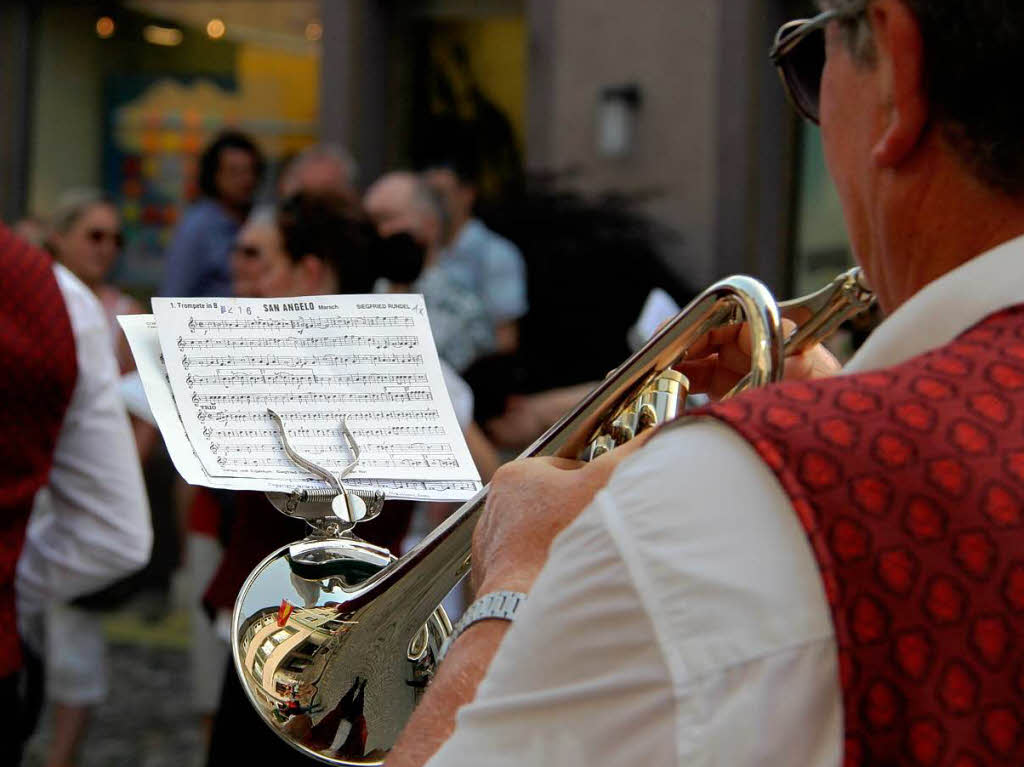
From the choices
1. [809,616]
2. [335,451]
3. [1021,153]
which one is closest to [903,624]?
[809,616]

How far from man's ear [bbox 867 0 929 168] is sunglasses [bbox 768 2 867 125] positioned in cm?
15

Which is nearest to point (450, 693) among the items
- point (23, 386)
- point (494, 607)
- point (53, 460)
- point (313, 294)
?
point (494, 607)

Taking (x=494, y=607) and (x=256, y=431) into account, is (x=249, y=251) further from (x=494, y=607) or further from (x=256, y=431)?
(x=494, y=607)

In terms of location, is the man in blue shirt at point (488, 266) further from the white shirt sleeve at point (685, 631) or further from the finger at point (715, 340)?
the white shirt sleeve at point (685, 631)

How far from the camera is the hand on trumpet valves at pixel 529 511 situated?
41.7 inches

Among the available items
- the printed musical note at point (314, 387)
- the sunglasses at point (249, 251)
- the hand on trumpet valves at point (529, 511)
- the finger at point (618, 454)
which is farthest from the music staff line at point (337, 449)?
the sunglasses at point (249, 251)

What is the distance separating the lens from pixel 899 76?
3.21 feet

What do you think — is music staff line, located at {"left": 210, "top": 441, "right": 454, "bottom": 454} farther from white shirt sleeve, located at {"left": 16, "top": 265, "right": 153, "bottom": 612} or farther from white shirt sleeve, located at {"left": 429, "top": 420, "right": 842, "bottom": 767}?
white shirt sleeve, located at {"left": 16, "top": 265, "right": 153, "bottom": 612}

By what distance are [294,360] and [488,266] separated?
395 cm

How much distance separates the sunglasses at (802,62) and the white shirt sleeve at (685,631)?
0.43 m

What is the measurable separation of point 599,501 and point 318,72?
254 inches

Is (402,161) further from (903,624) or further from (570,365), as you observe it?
(903,624)

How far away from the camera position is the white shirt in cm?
79

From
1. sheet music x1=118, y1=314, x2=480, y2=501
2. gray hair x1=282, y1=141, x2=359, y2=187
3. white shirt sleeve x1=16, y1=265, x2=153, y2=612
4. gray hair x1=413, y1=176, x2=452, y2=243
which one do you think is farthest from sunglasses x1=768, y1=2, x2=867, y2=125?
gray hair x1=282, y1=141, x2=359, y2=187
